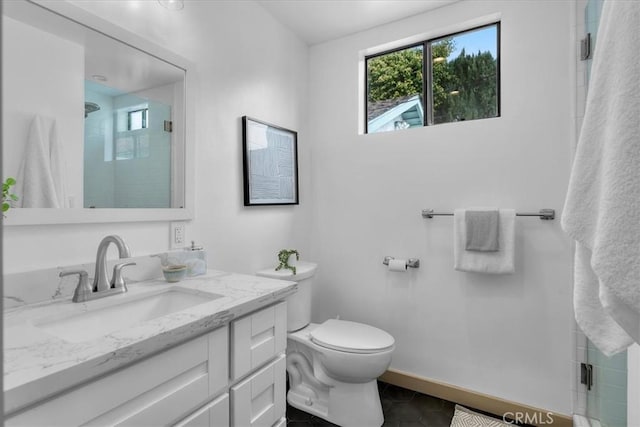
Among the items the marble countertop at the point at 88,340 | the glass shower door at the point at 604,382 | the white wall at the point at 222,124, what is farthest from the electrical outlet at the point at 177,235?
the glass shower door at the point at 604,382

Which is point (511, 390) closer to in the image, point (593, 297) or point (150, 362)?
point (593, 297)

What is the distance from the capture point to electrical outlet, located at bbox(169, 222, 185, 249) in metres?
1.56

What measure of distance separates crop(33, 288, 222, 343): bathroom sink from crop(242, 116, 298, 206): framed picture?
30.2 inches

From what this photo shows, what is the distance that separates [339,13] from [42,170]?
1828 millimetres

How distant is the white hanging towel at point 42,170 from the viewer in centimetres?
110

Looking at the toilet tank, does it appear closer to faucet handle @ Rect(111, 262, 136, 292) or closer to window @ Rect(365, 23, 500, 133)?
faucet handle @ Rect(111, 262, 136, 292)

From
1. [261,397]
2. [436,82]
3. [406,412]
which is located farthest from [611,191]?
[436,82]

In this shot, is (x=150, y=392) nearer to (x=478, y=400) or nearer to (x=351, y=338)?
(x=351, y=338)

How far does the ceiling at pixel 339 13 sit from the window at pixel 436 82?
222mm

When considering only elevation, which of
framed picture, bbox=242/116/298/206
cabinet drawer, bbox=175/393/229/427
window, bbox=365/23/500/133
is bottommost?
cabinet drawer, bbox=175/393/229/427

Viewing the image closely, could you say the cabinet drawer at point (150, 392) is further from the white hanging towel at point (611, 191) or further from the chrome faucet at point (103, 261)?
the white hanging towel at point (611, 191)

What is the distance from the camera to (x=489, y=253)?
73.4 inches

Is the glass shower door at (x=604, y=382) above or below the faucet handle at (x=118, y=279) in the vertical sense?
below

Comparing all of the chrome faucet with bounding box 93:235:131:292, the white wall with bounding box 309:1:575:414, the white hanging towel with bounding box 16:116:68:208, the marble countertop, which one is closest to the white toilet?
the white wall with bounding box 309:1:575:414
